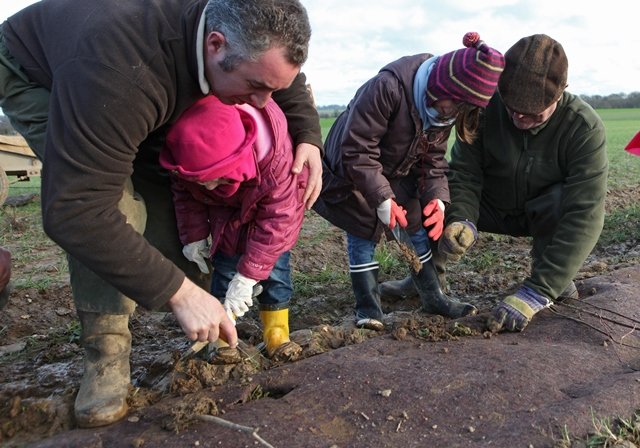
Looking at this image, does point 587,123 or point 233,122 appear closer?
point 233,122

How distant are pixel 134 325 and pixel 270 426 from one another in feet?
5.68

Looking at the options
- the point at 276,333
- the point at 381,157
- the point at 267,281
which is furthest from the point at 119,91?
the point at 381,157

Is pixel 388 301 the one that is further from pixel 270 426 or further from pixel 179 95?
pixel 179 95

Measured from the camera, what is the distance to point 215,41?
2025 mm

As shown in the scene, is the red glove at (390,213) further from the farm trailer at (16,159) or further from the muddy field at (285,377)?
the farm trailer at (16,159)

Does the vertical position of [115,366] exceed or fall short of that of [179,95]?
it falls short

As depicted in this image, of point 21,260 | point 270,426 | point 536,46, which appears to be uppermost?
point 536,46

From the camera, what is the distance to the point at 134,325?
143 inches

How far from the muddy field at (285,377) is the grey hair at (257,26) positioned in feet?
4.18

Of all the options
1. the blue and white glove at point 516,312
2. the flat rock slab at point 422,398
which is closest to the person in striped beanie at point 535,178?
the blue and white glove at point 516,312

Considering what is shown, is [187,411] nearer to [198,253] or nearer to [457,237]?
[198,253]

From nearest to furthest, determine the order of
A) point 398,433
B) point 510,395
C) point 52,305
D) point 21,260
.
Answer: point 398,433 → point 510,395 → point 52,305 → point 21,260

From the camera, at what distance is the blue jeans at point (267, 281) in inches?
118

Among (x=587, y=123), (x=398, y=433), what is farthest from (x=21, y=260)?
(x=587, y=123)
